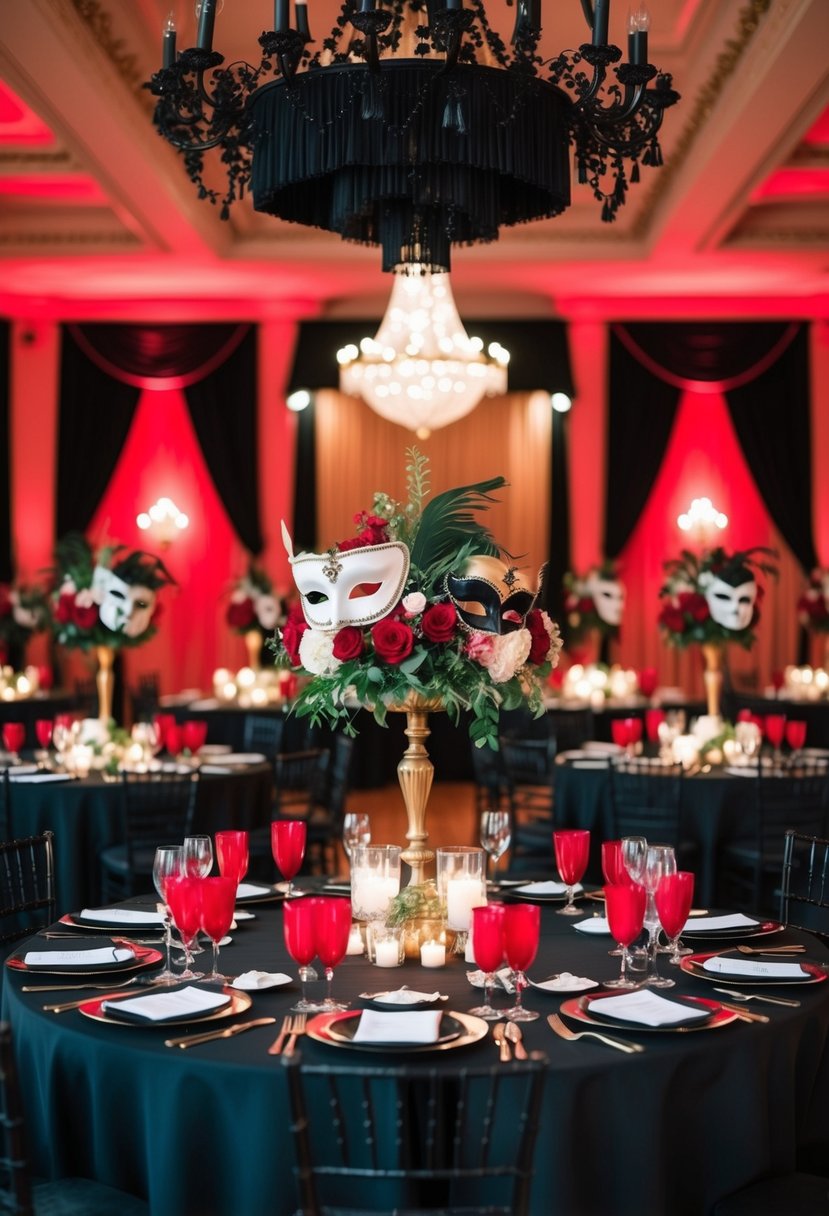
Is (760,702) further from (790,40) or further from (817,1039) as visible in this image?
(817,1039)

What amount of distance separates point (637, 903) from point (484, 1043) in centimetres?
45

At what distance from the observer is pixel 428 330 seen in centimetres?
1077

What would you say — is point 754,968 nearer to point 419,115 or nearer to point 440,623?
point 440,623

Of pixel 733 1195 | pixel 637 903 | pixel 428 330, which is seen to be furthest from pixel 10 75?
pixel 733 1195

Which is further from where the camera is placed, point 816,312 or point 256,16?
point 816,312

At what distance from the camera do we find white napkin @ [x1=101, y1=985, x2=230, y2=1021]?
267 centimetres

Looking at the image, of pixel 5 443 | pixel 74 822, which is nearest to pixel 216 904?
pixel 74 822

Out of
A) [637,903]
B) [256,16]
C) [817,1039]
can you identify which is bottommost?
[817,1039]

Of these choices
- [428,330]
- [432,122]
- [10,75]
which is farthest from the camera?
[428,330]

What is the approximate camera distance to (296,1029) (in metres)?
2.64

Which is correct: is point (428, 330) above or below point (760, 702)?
above

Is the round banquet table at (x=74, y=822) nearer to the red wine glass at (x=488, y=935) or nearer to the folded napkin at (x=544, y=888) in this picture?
the folded napkin at (x=544, y=888)

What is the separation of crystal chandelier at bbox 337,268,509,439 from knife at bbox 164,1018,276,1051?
807 centimetres

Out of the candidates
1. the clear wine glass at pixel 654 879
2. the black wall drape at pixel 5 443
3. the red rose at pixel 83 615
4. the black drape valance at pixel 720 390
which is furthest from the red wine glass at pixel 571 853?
the black wall drape at pixel 5 443
